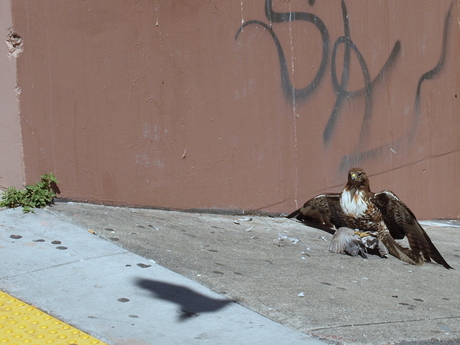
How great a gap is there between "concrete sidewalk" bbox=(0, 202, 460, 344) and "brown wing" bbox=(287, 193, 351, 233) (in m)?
0.43

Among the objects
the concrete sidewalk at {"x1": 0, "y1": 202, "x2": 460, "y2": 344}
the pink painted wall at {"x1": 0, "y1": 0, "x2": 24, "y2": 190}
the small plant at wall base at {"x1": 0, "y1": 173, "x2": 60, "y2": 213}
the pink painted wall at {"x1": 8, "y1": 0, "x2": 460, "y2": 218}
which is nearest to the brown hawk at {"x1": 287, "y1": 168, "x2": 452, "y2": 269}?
the concrete sidewalk at {"x1": 0, "y1": 202, "x2": 460, "y2": 344}

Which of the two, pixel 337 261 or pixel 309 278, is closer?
pixel 309 278

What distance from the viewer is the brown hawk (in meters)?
5.59

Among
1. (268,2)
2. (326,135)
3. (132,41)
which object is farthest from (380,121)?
(132,41)

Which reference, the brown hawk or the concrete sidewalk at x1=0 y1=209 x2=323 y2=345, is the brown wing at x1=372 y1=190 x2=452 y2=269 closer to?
the brown hawk

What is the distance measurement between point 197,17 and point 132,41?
67 cm

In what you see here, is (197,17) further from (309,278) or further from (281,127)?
(309,278)

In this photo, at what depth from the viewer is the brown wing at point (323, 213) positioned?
600 centimetres

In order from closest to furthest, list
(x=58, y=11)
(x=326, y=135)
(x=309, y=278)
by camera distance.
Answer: (x=309, y=278) < (x=58, y=11) < (x=326, y=135)

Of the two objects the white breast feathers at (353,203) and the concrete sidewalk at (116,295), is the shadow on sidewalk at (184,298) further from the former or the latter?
the white breast feathers at (353,203)

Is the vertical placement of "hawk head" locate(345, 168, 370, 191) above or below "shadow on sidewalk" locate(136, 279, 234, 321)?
above

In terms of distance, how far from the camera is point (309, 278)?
457 centimetres

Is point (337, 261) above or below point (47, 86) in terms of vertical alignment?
below

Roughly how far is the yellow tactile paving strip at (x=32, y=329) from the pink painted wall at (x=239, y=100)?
1860 millimetres
